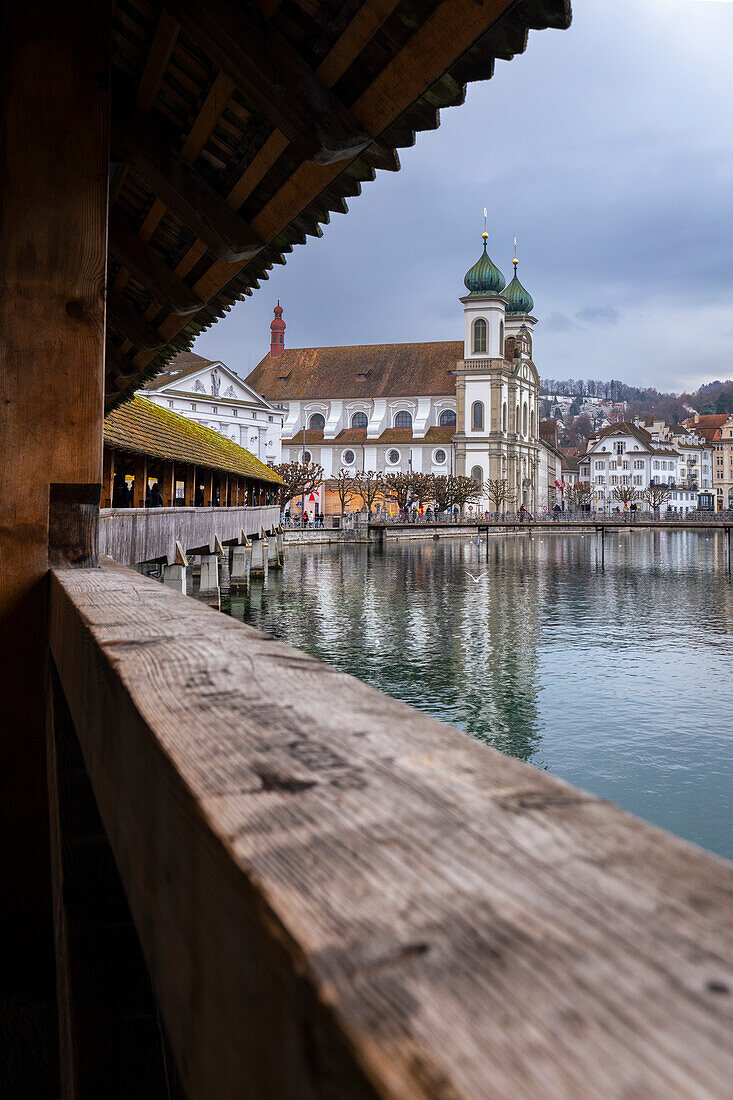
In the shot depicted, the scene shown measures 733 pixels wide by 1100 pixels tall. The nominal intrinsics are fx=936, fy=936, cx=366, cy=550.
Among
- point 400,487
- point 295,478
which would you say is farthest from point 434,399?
point 295,478

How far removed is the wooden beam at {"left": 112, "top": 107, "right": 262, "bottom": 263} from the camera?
4316 mm

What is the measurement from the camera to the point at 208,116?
3.93 metres

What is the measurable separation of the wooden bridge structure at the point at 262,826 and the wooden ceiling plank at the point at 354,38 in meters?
0.01

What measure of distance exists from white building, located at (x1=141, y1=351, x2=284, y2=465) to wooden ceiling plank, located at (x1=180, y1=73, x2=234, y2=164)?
2095 inches

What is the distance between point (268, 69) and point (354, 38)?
372mm

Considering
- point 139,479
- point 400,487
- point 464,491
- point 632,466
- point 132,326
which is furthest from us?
point 632,466

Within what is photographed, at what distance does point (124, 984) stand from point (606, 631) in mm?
20485

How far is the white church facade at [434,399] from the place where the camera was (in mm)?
82000

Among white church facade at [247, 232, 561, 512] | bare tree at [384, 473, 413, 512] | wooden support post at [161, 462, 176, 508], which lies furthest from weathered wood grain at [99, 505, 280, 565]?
white church facade at [247, 232, 561, 512]

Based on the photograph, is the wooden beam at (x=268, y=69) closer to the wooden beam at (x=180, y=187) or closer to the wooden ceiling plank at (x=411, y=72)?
the wooden ceiling plank at (x=411, y=72)

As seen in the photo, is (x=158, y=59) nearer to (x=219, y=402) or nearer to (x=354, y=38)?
(x=354, y=38)

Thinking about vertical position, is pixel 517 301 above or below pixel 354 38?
above

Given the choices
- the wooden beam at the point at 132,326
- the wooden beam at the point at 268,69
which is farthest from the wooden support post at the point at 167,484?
the wooden beam at the point at 268,69

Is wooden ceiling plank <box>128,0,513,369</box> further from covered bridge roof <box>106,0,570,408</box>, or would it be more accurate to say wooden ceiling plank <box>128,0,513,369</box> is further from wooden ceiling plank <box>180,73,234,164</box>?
wooden ceiling plank <box>180,73,234,164</box>
